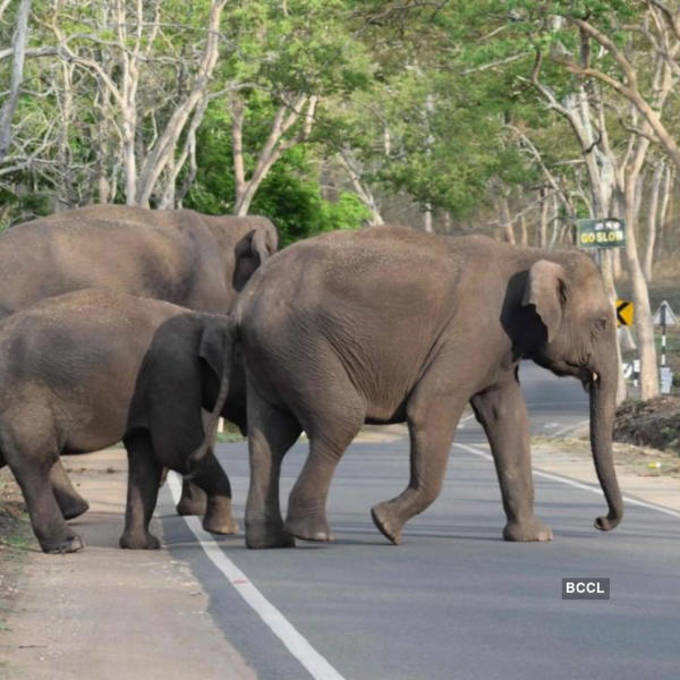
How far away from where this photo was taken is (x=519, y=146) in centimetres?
6166

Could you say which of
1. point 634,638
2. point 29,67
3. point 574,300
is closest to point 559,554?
point 574,300

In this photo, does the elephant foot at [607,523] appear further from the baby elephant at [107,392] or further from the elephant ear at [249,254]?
the elephant ear at [249,254]

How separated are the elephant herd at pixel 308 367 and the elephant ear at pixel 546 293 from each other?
13mm

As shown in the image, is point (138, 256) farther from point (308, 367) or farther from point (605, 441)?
point (605, 441)

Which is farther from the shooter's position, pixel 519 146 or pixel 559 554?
pixel 519 146

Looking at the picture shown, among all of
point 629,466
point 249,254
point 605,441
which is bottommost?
point 629,466

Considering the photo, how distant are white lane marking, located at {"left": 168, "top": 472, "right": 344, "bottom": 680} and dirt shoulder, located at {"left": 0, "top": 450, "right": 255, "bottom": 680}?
9.8 inches

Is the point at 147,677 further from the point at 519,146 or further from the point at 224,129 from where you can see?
the point at 519,146

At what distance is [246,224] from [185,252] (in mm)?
787

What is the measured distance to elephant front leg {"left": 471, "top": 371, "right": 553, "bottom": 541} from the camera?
15.8m

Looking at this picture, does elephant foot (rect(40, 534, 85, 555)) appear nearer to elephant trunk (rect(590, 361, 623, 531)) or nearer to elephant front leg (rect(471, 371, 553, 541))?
elephant front leg (rect(471, 371, 553, 541))

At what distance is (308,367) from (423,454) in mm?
1032

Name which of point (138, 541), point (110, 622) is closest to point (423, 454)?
point (138, 541)

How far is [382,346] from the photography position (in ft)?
50.6
